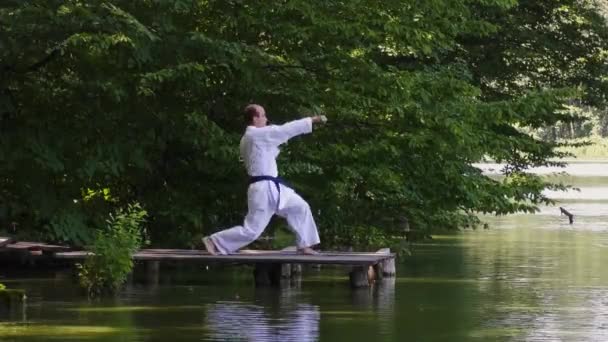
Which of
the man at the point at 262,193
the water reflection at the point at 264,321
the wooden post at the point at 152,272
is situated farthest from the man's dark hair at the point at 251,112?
the wooden post at the point at 152,272

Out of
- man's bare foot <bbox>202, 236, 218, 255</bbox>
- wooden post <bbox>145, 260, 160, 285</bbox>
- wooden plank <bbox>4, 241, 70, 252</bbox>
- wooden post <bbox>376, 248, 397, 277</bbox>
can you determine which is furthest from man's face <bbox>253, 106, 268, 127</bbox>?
wooden plank <bbox>4, 241, 70, 252</bbox>

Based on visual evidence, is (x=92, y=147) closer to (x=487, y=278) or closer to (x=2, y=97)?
(x=2, y=97)

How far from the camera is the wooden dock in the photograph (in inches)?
699

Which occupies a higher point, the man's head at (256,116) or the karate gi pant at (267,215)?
the man's head at (256,116)

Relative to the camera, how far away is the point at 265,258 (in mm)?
17797

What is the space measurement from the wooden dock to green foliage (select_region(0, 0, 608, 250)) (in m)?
1.28

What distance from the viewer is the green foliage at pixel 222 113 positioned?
66.2 ft

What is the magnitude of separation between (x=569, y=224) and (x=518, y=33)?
7389 mm

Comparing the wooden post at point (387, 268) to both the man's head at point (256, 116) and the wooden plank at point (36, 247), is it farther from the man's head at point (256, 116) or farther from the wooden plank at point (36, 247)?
the wooden plank at point (36, 247)

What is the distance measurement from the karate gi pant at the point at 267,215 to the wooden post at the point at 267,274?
0.85 m

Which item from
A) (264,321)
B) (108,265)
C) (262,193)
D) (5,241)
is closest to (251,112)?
(262,193)

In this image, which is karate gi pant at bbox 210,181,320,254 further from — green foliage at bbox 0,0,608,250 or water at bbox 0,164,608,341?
green foliage at bbox 0,0,608,250

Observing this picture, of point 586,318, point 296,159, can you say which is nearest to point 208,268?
point 296,159

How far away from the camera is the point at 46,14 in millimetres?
19125
